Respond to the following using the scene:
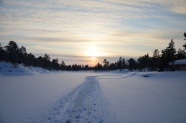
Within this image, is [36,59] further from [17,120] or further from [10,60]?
[17,120]

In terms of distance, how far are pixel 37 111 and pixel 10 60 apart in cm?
9612

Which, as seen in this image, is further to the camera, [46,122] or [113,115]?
[113,115]

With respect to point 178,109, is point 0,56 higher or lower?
higher

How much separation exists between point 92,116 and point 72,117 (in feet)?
3.51

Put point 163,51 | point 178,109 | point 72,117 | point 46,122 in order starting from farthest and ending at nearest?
point 163,51 < point 178,109 < point 72,117 < point 46,122

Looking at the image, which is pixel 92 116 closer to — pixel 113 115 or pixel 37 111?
pixel 113 115

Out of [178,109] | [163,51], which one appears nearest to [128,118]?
[178,109]

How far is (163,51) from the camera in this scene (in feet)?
256

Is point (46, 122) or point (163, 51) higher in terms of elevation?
point (163, 51)

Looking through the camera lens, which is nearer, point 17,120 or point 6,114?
point 17,120

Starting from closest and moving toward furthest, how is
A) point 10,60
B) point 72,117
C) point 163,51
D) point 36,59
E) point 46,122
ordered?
point 46,122 → point 72,117 → point 163,51 → point 10,60 → point 36,59

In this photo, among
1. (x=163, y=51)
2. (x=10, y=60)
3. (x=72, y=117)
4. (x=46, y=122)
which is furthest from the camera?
(x=10, y=60)

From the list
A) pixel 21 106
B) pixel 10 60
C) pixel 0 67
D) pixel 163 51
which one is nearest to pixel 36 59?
pixel 10 60

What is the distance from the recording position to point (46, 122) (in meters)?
9.32
